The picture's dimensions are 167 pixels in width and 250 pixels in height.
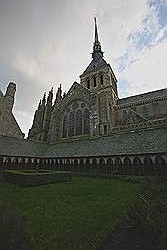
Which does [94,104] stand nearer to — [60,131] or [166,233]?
[60,131]

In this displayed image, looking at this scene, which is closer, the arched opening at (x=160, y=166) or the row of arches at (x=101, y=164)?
the arched opening at (x=160, y=166)

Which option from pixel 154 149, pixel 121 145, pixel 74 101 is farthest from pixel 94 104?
pixel 154 149

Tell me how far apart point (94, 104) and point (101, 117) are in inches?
121

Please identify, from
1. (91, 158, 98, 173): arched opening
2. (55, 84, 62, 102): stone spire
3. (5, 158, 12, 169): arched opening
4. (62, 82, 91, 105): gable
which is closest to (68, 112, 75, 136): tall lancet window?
(62, 82, 91, 105): gable

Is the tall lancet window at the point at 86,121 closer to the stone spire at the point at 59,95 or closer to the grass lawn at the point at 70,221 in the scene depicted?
the stone spire at the point at 59,95

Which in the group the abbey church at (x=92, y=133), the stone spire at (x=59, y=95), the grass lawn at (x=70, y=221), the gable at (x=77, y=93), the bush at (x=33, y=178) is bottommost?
the grass lawn at (x=70, y=221)

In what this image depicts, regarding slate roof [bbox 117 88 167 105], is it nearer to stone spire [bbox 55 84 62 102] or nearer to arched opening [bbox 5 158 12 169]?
stone spire [bbox 55 84 62 102]

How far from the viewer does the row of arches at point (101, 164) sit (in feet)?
63.7

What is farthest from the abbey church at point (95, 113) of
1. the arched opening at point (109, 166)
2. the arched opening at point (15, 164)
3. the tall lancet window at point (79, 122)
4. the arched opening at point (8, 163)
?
the arched opening at point (8, 163)

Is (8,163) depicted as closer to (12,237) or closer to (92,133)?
(92,133)

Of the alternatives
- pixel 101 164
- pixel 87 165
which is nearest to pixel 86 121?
pixel 87 165

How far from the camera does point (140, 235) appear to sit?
5203 millimetres

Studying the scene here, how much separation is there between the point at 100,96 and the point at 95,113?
16.5 feet

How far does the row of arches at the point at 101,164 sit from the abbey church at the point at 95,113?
8.53m
